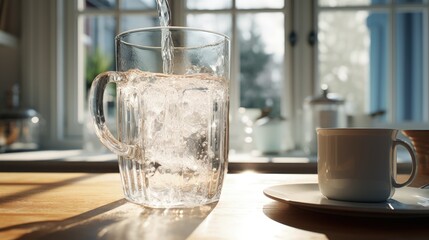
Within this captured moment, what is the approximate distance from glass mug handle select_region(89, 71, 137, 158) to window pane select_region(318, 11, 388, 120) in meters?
1.70

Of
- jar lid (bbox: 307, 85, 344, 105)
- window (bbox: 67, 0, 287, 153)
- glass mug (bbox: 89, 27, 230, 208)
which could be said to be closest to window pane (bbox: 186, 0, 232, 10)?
window (bbox: 67, 0, 287, 153)

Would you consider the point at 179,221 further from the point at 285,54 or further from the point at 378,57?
the point at 378,57

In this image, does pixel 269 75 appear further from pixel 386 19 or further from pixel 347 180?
pixel 347 180

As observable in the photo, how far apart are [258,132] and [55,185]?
1141 mm

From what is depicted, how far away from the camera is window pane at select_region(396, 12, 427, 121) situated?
7.04 ft

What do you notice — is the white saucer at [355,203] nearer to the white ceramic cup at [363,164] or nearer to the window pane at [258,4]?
the white ceramic cup at [363,164]

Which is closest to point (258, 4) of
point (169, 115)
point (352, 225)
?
point (169, 115)

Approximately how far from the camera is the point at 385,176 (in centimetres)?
50

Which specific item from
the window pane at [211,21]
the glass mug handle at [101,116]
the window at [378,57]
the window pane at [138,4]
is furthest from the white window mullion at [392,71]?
the glass mug handle at [101,116]

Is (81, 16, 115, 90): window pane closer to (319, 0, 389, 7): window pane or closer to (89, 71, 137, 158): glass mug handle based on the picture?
(319, 0, 389, 7): window pane

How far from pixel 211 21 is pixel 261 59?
0.29 meters

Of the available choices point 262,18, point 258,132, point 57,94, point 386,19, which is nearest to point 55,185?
point 258,132

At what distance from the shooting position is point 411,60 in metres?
2.15

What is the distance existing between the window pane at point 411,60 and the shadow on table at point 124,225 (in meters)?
1.88
